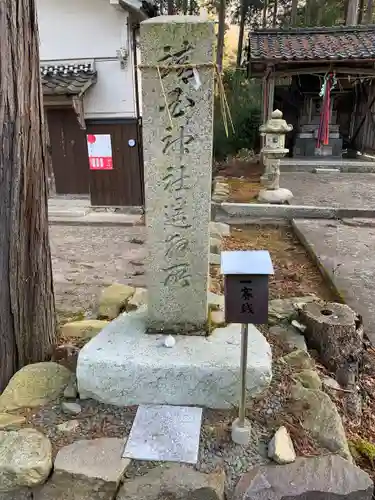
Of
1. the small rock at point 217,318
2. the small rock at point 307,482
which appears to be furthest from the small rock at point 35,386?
the small rock at point 307,482

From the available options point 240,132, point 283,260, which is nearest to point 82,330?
point 283,260

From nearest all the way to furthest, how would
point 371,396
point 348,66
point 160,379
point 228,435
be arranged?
point 228,435 < point 160,379 < point 371,396 < point 348,66

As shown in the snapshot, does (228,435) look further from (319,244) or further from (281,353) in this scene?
(319,244)

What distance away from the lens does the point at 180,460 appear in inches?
89.0

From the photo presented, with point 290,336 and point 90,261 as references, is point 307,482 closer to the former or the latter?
point 290,336

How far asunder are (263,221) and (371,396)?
5155 millimetres

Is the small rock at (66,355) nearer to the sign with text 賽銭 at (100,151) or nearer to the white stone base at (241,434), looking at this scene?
the white stone base at (241,434)

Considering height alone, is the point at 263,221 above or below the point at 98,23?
below

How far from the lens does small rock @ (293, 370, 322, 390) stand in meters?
2.82

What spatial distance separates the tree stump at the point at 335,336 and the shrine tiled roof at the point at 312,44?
31.3 feet

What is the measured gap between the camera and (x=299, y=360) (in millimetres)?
3070

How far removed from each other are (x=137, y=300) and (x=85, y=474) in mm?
1924

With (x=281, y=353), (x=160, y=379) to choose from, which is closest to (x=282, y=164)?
(x=281, y=353)

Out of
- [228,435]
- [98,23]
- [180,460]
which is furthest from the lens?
[98,23]
